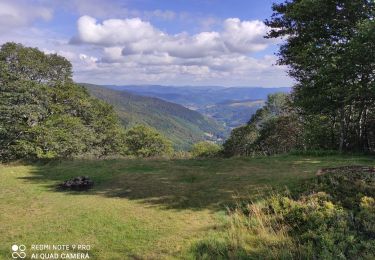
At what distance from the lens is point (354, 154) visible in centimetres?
2234

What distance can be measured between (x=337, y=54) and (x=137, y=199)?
544 inches

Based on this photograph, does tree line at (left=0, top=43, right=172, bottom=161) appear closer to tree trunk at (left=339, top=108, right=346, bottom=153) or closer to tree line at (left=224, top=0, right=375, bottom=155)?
tree line at (left=224, top=0, right=375, bottom=155)

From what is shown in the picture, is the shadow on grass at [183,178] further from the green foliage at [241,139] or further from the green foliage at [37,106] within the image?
the green foliage at [241,139]

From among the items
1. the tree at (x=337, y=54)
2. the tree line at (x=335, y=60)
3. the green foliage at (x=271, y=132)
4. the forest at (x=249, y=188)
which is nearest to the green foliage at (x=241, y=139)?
the green foliage at (x=271, y=132)

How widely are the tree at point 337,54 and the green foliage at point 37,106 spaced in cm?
2193

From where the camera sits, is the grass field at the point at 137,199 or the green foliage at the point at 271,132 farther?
the green foliage at the point at 271,132

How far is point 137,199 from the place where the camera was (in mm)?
14992

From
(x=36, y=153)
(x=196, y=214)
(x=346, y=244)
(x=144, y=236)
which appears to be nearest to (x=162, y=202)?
(x=196, y=214)

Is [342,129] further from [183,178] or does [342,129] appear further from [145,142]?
[145,142]

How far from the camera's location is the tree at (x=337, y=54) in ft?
63.9

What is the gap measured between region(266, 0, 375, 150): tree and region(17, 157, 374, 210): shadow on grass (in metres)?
3.89

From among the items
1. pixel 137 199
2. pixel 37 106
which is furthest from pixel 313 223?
pixel 37 106

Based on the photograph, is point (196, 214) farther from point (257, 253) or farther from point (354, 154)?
point (354, 154)

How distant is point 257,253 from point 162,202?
5.46 metres
